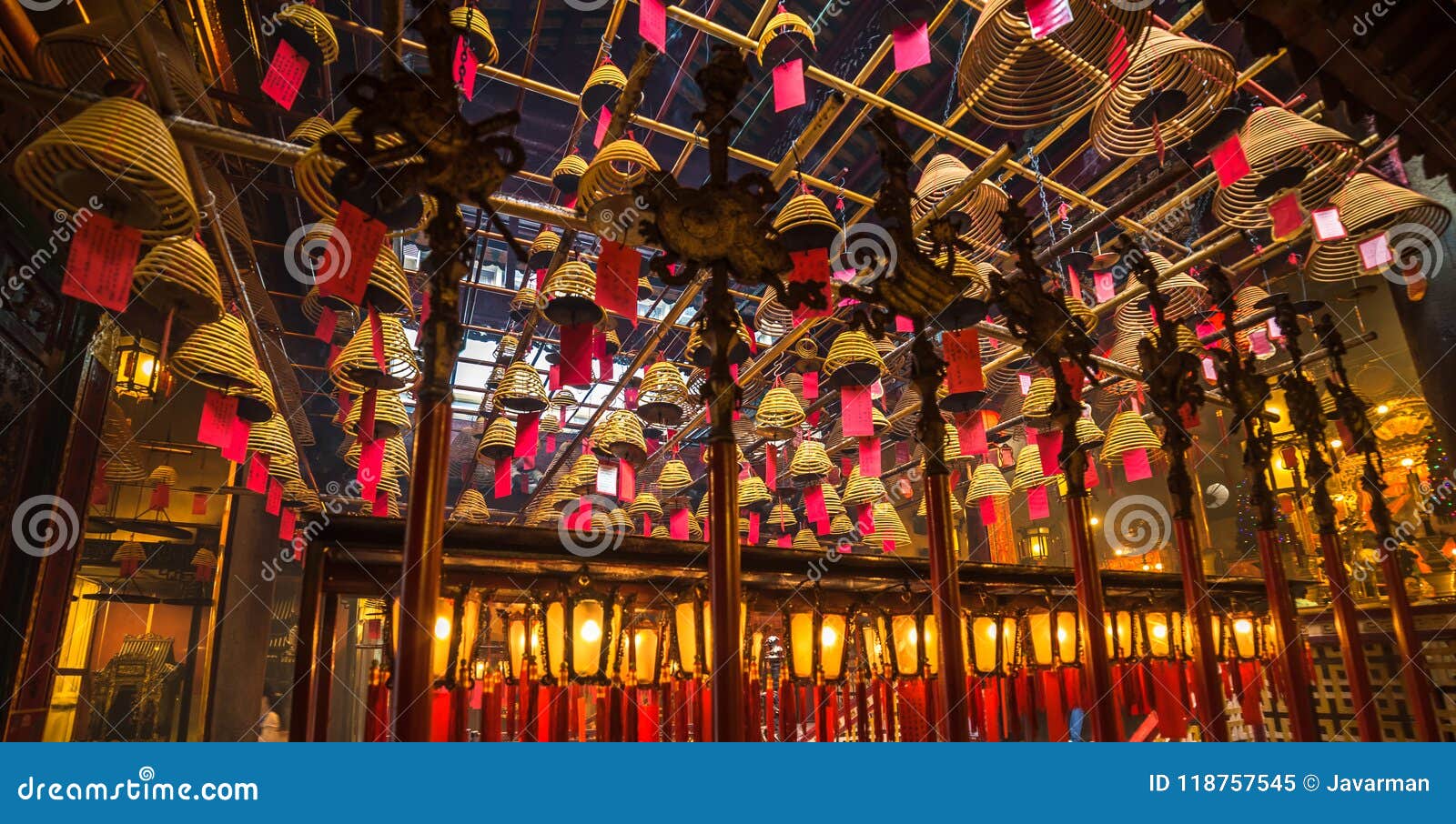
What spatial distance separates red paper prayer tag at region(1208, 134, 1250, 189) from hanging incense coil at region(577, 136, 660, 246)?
131 inches

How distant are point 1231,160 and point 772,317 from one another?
11.9 feet

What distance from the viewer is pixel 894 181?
3.18 m

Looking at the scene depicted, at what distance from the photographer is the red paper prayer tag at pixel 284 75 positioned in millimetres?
3859

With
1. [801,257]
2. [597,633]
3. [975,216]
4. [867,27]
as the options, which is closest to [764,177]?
[801,257]

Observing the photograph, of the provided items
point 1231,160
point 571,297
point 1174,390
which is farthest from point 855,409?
point 1231,160

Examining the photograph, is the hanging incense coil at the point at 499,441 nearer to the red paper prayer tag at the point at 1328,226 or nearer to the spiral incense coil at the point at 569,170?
the spiral incense coil at the point at 569,170

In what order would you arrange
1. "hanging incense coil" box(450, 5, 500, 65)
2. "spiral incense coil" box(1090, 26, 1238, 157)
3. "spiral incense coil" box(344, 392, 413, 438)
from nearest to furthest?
1. "spiral incense coil" box(1090, 26, 1238, 157)
2. "hanging incense coil" box(450, 5, 500, 65)
3. "spiral incense coil" box(344, 392, 413, 438)

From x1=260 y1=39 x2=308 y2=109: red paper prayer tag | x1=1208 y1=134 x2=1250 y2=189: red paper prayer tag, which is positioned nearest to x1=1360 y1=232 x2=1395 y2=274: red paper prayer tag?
x1=1208 y1=134 x2=1250 y2=189: red paper prayer tag

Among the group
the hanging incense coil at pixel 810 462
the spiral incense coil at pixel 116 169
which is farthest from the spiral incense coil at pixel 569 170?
the hanging incense coil at pixel 810 462

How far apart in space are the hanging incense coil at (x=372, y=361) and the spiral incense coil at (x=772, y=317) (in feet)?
9.22

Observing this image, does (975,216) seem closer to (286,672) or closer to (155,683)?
(155,683)

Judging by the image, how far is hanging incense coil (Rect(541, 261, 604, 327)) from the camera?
4848mm

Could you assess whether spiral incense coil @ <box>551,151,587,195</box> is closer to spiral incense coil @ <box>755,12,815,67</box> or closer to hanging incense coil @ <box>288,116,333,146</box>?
spiral incense coil @ <box>755,12,815,67</box>

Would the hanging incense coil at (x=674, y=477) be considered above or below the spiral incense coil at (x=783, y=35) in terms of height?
below
